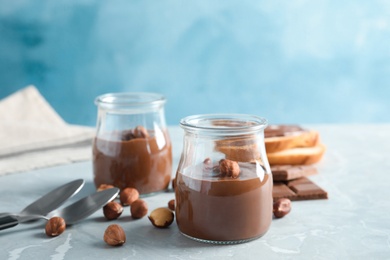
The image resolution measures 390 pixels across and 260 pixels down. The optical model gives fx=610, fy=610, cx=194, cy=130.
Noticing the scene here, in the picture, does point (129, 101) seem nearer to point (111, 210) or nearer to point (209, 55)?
point (111, 210)

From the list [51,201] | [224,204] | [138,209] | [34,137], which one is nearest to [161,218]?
[138,209]

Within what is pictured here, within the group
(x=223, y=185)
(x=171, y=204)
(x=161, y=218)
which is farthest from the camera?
(x=171, y=204)

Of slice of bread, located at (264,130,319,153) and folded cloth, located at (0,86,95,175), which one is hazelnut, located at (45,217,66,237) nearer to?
folded cloth, located at (0,86,95,175)

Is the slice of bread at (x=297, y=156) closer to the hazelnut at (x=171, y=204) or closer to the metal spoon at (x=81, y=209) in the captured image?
the hazelnut at (x=171, y=204)

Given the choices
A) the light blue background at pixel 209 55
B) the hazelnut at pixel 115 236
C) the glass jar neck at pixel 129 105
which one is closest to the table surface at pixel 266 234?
the hazelnut at pixel 115 236

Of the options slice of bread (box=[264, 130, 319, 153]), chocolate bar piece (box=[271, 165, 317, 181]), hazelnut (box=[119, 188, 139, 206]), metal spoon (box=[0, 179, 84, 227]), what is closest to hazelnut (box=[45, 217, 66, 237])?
metal spoon (box=[0, 179, 84, 227])

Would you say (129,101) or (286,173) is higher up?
(129,101)
